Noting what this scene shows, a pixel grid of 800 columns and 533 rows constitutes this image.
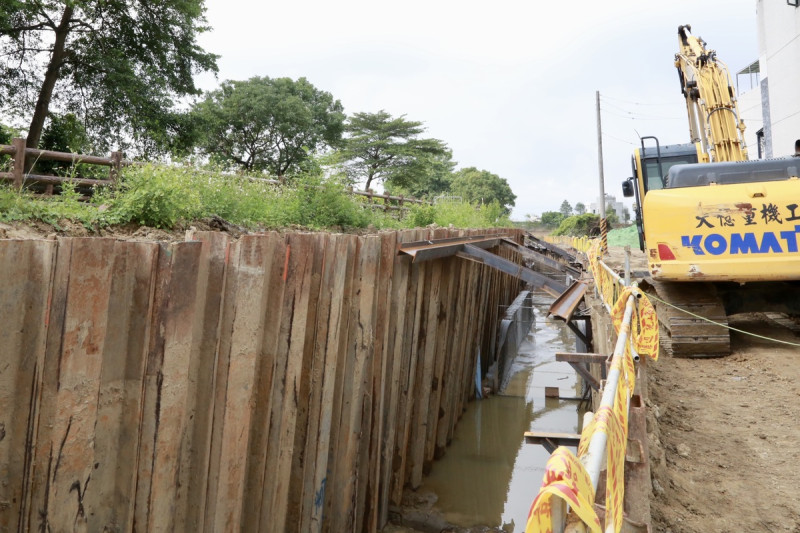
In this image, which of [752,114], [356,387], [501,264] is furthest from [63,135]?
[752,114]

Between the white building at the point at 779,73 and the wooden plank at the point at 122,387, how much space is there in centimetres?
1917

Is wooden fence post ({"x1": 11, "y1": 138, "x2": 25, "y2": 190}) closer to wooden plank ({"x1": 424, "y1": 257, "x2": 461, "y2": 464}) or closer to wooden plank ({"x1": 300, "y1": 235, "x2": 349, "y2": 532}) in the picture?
wooden plank ({"x1": 424, "y1": 257, "x2": 461, "y2": 464})

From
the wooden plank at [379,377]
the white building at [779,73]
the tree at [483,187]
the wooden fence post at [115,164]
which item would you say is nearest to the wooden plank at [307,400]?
the wooden plank at [379,377]

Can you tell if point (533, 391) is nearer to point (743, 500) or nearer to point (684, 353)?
point (684, 353)

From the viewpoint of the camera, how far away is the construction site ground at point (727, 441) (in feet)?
10.7

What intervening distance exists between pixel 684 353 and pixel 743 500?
3.82m

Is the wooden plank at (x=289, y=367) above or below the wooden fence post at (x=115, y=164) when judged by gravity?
below

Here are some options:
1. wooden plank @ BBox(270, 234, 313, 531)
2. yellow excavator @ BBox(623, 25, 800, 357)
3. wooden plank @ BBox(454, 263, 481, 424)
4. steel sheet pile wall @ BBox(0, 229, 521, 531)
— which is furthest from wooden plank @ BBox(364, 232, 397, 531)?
yellow excavator @ BBox(623, 25, 800, 357)

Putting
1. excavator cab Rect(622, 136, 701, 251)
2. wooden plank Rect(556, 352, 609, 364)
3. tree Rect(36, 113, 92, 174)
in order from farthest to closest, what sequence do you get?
tree Rect(36, 113, 92, 174)
excavator cab Rect(622, 136, 701, 251)
wooden plank Rect(556, 352, 609, 364)

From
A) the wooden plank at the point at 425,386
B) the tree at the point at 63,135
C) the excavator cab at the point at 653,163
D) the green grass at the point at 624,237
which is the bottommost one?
the wooden plank at the point at 425,386

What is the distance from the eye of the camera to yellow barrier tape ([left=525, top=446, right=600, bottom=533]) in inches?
50.4

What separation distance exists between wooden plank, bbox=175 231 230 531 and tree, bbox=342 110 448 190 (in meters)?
36.2

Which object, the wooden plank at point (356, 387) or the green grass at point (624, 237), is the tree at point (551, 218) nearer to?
the green grass at point (624, 237)

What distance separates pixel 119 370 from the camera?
2.21 m
